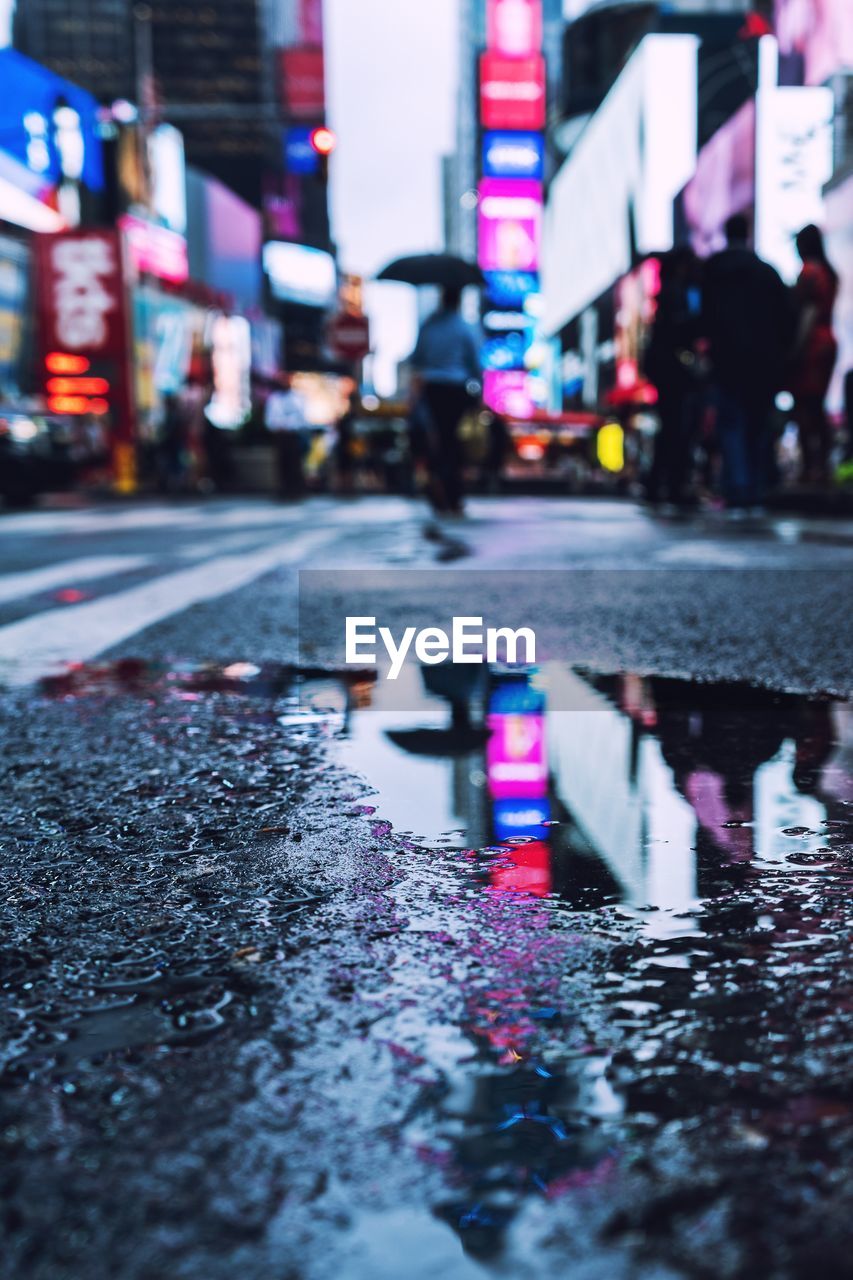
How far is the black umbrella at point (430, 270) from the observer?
15.9 m

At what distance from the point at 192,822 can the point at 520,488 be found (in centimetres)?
2601

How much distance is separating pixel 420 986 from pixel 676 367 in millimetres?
11581

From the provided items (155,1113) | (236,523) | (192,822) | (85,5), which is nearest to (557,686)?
(192,822)

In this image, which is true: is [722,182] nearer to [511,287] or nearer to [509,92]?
[511,287]

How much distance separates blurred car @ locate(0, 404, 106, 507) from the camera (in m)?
17.5

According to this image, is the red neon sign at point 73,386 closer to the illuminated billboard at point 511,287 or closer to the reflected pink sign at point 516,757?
the reflected pink sign at point 516,757

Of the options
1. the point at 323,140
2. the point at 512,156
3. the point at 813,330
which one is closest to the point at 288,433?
the point at 323,140

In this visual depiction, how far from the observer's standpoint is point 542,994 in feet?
4.35

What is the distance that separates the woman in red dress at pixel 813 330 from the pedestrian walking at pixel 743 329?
0.62 m

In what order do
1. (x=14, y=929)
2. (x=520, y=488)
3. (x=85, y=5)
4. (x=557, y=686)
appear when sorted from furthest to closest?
(x=85, y=5)
(x=520, y=488)
(x=557, y=686)
(x=14, y=929)

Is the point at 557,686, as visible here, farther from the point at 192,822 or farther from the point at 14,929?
the point at 14,929

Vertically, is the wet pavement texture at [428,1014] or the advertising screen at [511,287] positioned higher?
the advertising screen at [511,287]

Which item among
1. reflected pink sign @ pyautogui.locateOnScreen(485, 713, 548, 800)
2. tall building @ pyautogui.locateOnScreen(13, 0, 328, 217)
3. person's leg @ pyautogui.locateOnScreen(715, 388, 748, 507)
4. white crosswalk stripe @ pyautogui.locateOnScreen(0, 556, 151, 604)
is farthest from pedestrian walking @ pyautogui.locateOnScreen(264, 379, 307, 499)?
tall building @ pyautogui.locateOnScreen(13, 0, 328, 217)

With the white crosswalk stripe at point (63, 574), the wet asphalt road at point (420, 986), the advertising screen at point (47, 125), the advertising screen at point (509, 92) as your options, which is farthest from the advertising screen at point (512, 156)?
the wet asphalt road at point (420, 986)
